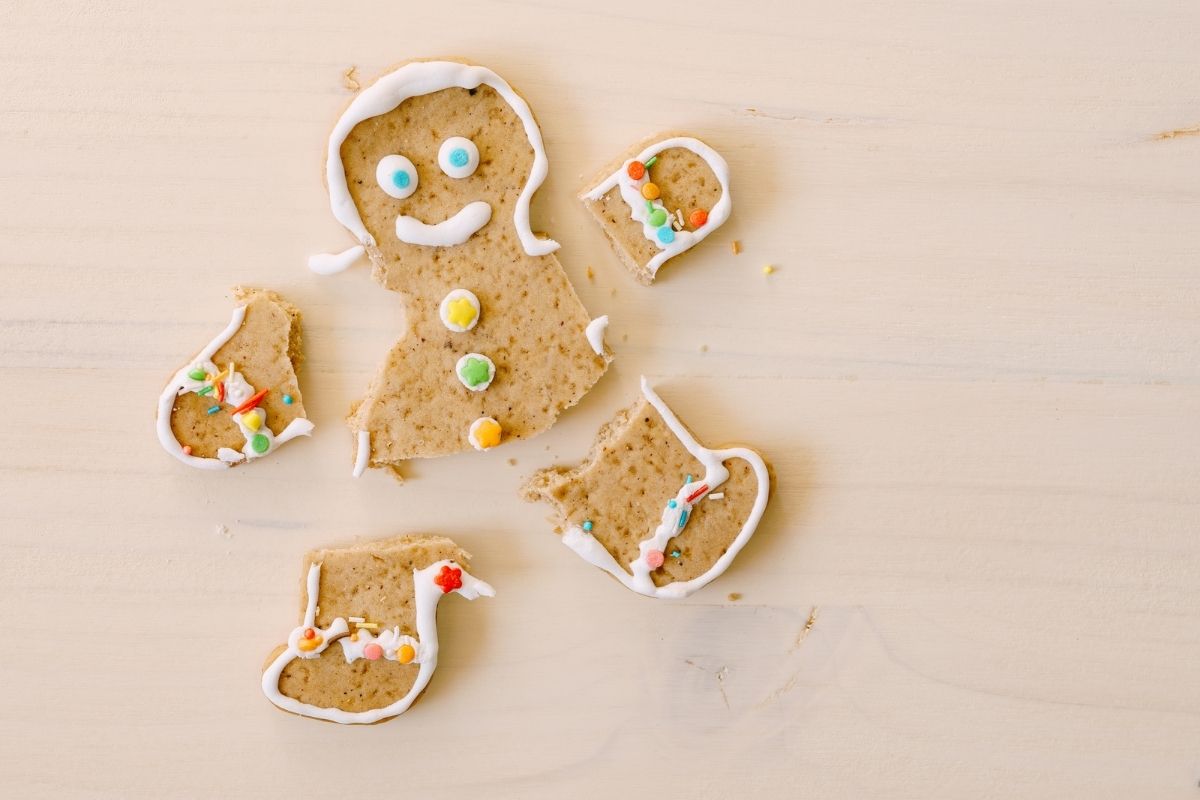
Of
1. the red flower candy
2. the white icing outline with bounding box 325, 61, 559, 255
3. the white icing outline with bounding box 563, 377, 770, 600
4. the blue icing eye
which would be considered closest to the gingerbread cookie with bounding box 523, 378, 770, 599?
the white icing outline with bounding box 563, 377, 770, 600

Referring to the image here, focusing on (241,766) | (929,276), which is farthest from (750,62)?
(241,766)

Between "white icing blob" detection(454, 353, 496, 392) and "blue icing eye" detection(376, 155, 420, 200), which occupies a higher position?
"blue icing eye" detection(376, 155, 420, 200)

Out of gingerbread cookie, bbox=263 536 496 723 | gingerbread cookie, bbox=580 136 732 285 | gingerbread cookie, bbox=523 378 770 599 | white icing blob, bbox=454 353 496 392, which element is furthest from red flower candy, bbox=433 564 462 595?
gingerbread cookie, bbox=580 136 732 285

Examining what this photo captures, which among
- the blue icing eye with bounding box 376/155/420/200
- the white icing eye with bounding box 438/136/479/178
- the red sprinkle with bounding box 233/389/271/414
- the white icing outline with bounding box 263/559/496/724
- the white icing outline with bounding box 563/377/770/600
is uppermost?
the white icing eye with bounding box 438/136/479/178

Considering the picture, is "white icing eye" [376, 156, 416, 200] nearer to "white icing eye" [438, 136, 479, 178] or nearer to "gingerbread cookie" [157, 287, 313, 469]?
"white icing eye" [438, 136, 479, 178]

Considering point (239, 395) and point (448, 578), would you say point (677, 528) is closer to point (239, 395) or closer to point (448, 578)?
point (448, 578)

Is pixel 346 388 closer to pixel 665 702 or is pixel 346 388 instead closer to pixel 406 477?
pixel 406 477

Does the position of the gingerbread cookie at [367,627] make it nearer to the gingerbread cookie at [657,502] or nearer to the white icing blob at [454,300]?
the gingerbread cookie at [657,502]

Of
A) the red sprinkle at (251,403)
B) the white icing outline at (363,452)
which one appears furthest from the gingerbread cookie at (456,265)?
the red sprinkle at (251,403)
